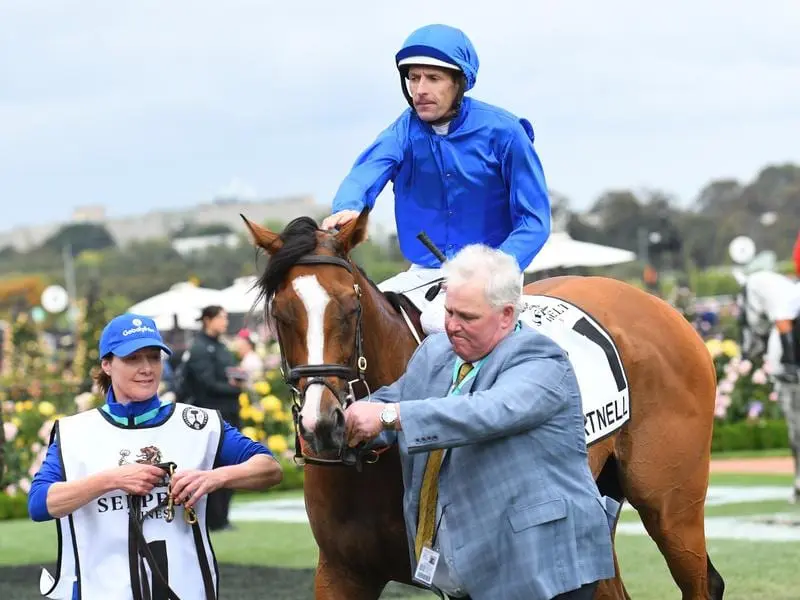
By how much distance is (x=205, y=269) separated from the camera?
83375 mm

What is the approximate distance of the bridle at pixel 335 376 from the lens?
3.77 metres

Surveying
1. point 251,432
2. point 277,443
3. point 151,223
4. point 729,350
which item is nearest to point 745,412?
point 729,350

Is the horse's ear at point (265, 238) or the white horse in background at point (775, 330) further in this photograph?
the white horse in background at point (775, 330)

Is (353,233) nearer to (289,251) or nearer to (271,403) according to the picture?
(289,251)

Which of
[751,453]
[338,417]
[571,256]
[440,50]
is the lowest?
[751,453]

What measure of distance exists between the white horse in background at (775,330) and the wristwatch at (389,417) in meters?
8.14

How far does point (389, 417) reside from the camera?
11.2 ft

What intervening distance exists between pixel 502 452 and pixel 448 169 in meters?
1.70

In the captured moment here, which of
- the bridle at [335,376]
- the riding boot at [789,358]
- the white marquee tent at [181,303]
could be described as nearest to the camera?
the bridle at [335,376]

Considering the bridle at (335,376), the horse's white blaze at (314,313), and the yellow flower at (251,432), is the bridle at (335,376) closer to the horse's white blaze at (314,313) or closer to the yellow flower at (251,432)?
the horse's white blaze at (314,313)

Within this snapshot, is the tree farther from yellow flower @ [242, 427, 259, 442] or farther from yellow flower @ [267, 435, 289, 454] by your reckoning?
yellow flower @ [267, 435, 289, 454]

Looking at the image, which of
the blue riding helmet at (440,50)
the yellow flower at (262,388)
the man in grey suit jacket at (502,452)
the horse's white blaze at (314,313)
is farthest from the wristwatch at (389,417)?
the yellow flower at (262,388)

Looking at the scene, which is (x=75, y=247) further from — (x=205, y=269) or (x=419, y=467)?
(x=419, y=467)

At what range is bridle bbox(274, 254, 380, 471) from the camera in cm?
377
